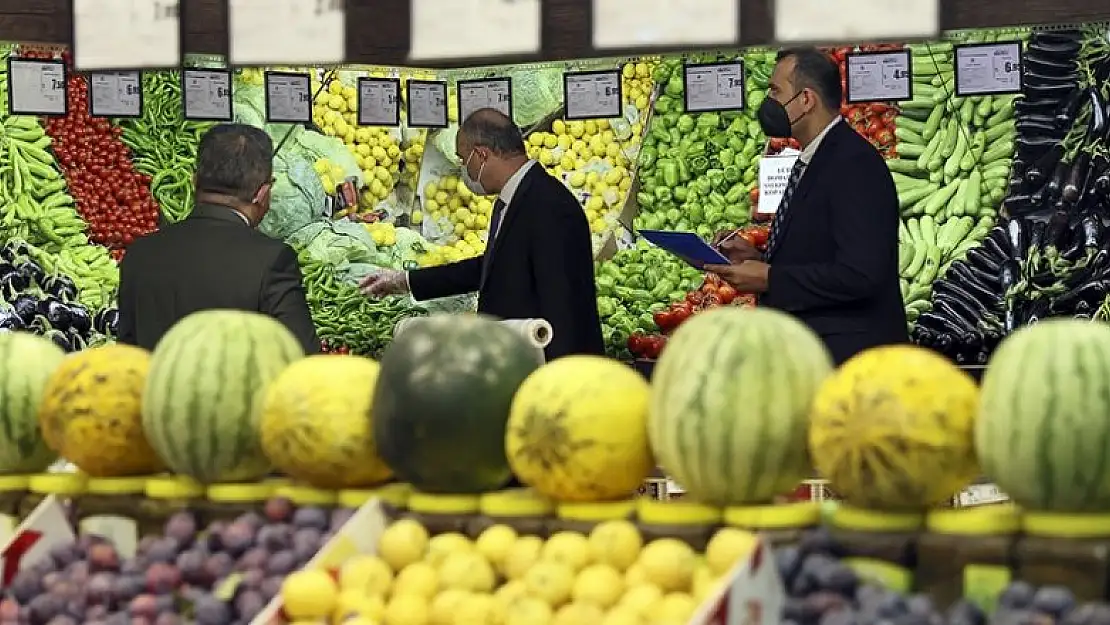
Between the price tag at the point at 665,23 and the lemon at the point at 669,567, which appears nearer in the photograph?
the lemon at the point at 669,567

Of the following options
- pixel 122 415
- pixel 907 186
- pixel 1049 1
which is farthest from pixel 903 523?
pixel 907 186

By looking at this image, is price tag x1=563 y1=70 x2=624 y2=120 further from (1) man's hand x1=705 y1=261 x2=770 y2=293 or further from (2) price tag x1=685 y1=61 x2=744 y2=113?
(1) man's hand x1=705 y1=261 x2=770 y2=293

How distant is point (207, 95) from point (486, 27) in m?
2.23

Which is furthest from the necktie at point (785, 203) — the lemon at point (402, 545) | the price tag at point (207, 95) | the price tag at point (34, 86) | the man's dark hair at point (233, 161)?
the price tag at point (34, 86)

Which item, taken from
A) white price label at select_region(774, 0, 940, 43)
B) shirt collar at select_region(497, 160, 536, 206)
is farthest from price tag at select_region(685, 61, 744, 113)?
white price label at select_region(774, 0, 940, 43)

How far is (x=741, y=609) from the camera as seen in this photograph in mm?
2422

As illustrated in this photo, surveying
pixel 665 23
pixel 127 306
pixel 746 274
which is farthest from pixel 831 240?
pixel 127 306

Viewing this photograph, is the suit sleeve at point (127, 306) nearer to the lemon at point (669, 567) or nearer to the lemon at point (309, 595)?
the lemon at point (309, 595)

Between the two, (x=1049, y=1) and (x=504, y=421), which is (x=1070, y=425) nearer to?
(x=504, y=421)

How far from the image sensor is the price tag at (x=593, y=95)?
640cm

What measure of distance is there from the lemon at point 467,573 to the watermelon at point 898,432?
569 millimetres

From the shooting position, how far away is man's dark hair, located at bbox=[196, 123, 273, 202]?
14.7 ft

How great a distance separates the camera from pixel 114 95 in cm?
629

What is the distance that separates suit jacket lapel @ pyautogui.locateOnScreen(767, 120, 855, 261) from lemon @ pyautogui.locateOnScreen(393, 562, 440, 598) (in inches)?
83.2
